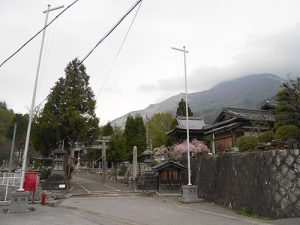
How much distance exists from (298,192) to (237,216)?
9.64ft

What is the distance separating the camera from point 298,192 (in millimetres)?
12352

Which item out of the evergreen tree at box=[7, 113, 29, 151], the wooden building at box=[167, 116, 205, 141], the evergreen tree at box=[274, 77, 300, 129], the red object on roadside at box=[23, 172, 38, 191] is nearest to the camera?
the red object on roadside at box=[23, 172, 38, 191]

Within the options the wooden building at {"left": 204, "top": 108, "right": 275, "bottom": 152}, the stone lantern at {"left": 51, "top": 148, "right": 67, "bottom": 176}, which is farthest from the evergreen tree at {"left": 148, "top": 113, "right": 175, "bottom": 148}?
the stone lantern at {"left": 51, "top": 148, "right": 67, "bottom": 176}

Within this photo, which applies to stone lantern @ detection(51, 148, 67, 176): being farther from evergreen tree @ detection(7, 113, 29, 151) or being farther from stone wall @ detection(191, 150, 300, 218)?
evergreen tree @ detection(7, 113, 29, 151)

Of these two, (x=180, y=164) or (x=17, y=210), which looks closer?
(x=17, y=210)

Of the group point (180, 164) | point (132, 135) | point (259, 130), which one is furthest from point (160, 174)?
point (132, 135)

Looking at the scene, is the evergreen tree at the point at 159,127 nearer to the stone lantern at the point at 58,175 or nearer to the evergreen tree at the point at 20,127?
the evergreen tree at the point at 20,127

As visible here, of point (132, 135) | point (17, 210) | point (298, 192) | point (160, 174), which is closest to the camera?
point (298, 192)

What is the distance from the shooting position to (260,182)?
13539 mm

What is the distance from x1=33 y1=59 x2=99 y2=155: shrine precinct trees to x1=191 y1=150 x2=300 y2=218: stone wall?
13.0m

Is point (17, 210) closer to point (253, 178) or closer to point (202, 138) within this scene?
point (253, 178)

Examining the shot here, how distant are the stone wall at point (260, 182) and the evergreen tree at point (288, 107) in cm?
438

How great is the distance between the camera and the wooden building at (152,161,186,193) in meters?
23.8

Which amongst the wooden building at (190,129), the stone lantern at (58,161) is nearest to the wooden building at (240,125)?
the wooden building at (190,129)
